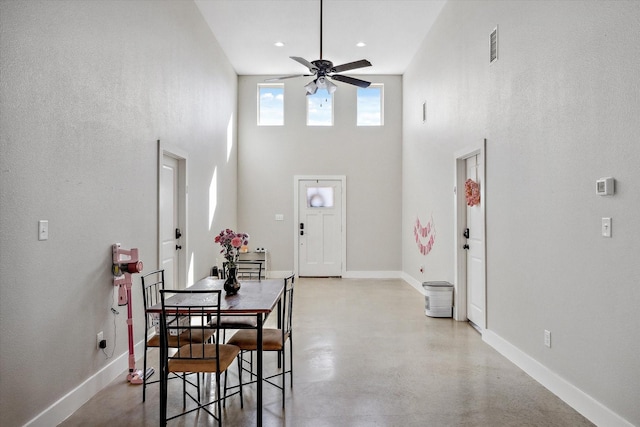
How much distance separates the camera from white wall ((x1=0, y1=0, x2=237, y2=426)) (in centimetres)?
232

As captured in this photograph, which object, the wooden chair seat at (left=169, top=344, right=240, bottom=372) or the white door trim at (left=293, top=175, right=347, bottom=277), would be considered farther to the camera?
the white door trim at (left=293, top=175, right=347, bottom=277)

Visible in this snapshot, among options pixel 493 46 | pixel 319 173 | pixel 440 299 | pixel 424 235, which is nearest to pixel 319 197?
pixel 319 173

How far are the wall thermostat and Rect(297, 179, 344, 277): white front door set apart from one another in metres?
6.21

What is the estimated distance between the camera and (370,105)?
344 inches

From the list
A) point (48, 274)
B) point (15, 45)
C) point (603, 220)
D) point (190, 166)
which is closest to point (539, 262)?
point (603, 220)

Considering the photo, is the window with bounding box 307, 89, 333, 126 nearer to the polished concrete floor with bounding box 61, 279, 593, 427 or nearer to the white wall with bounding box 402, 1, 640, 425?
the white wall with bounding box 402, 1, 640, 425

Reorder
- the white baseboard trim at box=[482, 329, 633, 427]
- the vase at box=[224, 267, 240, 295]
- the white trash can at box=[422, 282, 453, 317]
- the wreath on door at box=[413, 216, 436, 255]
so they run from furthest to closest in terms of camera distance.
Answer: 1. the wreath on door at box=[413, 216, 436, 255]
2. the white trash can at box=[422, 282, 453, 317]
3. the vase at box=[224, 267, 240, 295]
4. the white baseboard trim at box=[482, 329, 633, 427]

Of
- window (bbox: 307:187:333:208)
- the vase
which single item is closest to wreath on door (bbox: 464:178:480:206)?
the vase

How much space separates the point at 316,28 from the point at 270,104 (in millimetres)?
2595

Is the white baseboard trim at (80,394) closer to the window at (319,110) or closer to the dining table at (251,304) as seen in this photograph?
the dining table at (251,304)

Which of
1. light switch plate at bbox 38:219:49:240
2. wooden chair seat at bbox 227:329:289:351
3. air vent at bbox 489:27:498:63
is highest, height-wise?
air vent at bbox 489:27:498:63

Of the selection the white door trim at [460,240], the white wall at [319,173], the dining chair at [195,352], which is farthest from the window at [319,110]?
the dining chair at [195,352]

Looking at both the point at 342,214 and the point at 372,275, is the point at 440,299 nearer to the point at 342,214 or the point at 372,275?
the point at 372,275

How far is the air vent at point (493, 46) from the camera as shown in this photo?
4121 mm
